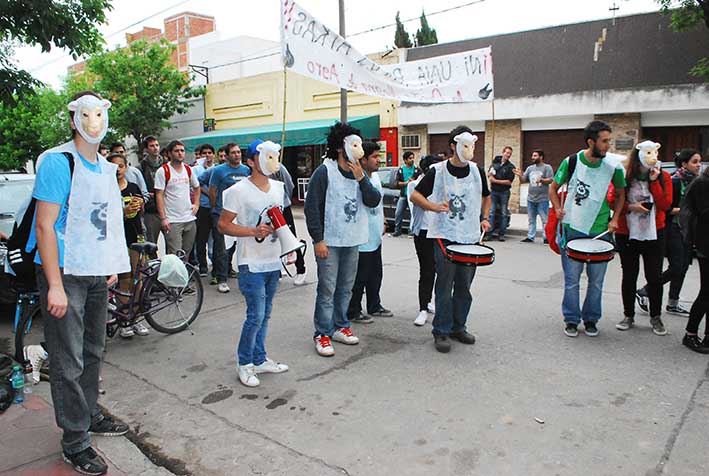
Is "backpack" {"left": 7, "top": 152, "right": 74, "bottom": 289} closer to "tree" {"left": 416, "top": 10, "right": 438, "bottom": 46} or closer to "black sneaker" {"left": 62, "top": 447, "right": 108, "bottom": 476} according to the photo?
"black sneaker" {"left": 62, "top": 447, "right": 108, "bottom": 476}

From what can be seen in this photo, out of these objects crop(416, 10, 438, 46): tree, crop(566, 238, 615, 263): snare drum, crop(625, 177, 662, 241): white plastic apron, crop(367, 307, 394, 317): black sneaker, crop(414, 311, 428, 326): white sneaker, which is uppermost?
crop(416, 10, 438, 46): tree

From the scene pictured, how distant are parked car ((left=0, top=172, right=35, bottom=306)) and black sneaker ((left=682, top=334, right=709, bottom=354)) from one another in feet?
21.4

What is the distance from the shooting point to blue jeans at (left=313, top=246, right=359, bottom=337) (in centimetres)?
506

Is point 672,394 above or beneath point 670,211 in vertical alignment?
beneath

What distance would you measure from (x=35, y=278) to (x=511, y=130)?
51.8ft

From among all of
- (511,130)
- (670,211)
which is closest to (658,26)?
(511,130)

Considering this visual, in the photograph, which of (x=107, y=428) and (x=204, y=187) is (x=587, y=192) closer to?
(x=107, y=428)

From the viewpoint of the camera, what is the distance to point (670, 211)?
234 inches

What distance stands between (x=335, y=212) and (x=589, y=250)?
2.28 metres

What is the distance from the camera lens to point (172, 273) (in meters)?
5.50

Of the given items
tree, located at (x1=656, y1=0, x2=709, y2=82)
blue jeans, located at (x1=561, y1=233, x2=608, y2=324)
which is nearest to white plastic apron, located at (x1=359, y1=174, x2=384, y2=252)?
blue jeans, located at (x1=561, y1=233, x2=608, y2=324)

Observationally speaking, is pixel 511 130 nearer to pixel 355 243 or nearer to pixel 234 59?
pixel 355 243

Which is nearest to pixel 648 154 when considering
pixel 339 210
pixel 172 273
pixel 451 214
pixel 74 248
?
pixel 451 214

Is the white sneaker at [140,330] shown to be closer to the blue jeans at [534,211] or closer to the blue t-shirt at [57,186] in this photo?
the blue t-shirt at [57,186]
